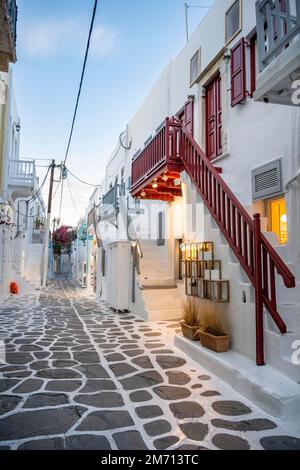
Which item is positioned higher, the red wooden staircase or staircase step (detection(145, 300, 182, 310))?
the red wooden staircase

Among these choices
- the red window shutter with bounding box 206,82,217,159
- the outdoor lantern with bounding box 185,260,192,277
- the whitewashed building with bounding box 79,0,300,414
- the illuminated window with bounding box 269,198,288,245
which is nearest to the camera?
the whitewashed building with bounding box 79,0,300,414

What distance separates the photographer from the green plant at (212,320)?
4793 mm

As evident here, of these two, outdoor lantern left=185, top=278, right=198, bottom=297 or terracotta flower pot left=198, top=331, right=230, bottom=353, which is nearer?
terracotta flower pot left=198, top=331, right=230, bottom=353

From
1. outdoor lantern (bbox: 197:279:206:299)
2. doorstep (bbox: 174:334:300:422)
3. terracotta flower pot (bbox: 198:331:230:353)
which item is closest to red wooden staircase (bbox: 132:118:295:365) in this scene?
doorstep (bbox: 174:334:300:422)

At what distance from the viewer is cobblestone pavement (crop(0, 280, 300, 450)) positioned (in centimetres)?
273

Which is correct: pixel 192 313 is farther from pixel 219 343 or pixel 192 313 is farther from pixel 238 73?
pixel 238 73

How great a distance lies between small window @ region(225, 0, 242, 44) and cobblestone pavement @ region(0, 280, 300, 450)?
7.05m

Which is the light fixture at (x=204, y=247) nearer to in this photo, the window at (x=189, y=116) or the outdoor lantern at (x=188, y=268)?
the outdoor lantern at (x=188, y=268)

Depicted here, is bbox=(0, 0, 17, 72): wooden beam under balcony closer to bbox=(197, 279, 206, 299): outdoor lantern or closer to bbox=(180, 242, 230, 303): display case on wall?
bbox=(180, 242, 230, 303): display case on wall

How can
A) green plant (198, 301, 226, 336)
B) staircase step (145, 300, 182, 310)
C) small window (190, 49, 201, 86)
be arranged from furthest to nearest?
small window (190, 49, 201, 86), staircase step (145, 300, 182, 310), green plant (198, 301, 226, 336)

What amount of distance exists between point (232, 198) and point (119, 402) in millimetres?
3221

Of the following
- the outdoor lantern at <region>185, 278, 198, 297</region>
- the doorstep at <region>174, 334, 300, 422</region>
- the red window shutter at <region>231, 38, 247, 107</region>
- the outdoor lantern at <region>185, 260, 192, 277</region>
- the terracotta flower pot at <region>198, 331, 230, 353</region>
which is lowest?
the doorstep at <region>174, 334, 300, 422</region>

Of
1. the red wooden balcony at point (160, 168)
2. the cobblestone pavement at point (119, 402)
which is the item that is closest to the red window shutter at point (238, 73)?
the red wooden balcony at point (160, 168)
